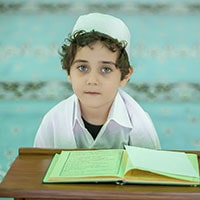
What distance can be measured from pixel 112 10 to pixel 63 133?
1.29 m

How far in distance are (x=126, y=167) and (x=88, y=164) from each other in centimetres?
9

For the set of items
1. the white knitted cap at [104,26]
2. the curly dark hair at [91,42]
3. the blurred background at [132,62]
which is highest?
the blurred background at [132,62]

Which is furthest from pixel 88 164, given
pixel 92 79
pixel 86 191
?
pixel 92 79

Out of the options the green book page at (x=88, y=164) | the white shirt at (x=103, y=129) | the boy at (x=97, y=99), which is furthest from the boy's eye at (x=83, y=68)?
the green book page at (x=88, y=164)

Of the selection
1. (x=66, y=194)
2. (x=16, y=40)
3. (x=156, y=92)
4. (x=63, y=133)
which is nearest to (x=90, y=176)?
(x=66, y=194)

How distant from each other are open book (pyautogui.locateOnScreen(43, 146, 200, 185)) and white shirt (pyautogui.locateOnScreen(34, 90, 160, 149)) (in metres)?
0.23

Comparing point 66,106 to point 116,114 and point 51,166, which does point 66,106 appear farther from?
point 51,166

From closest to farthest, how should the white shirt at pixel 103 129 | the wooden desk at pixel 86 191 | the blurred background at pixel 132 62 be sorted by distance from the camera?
the wooden desk at pixel 86 191 < the white shirt at pixel 103 129 < the blurred background at pixel 132 62

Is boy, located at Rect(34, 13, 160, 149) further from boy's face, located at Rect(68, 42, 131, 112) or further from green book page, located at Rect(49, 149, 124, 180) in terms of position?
green book page, located at Rect(49, 149, 124, 180)

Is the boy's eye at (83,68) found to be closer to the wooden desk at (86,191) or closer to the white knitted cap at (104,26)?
the white knitted cap at (104,26)

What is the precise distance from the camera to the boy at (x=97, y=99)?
1368 mm

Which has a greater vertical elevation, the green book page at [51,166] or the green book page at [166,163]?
the green book page at [166,163]

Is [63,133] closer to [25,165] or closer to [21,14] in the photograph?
[25,165]

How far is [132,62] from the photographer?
2.28 metres
